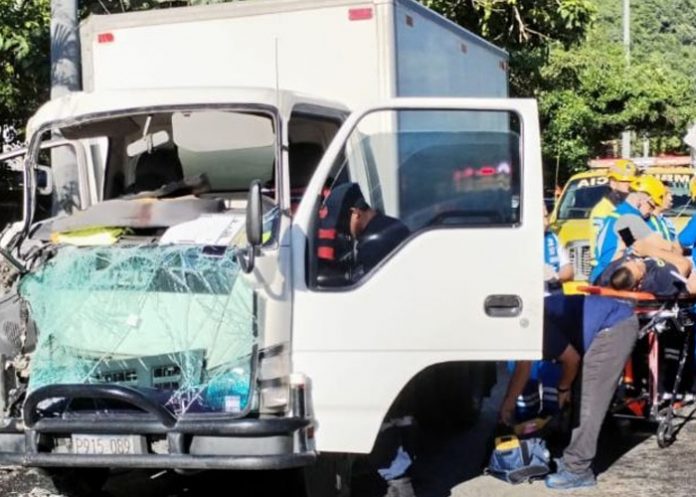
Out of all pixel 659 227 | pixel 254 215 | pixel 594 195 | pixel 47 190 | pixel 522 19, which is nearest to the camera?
pixel 254 215

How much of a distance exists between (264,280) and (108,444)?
103cm

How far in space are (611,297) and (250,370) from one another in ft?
9.57

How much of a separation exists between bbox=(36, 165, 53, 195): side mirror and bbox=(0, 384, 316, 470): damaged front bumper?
1347 millimetres

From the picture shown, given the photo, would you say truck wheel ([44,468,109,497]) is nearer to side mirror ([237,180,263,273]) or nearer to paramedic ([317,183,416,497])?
paramedic ([317,183,416,497])

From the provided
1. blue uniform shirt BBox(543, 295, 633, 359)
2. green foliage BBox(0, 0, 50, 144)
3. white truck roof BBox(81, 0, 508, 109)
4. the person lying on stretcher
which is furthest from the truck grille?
green foliage BBox(0, 0, 50, 144)

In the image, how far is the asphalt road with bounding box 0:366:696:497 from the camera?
22.6ft

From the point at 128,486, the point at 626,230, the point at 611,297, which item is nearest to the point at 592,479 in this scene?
the point at 611,297

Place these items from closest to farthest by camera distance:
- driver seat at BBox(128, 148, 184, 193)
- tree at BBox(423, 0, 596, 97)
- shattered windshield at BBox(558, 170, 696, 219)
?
1. driver seat at BBox(128, 148, 184, 193)
2. tree at BBox(423, 0, 596, 97)
3. shattered windshield at BBox(558, 170, 696, 219)

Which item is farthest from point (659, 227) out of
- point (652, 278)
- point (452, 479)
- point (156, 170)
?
point (156, 170)

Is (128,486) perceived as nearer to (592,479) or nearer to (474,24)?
(592,479)

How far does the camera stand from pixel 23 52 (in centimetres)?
999

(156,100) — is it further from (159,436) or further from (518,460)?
(518,460)

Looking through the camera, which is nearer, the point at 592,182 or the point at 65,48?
the point at 65,48

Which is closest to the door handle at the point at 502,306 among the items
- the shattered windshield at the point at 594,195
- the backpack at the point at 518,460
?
the backpack at the point at 518,460
